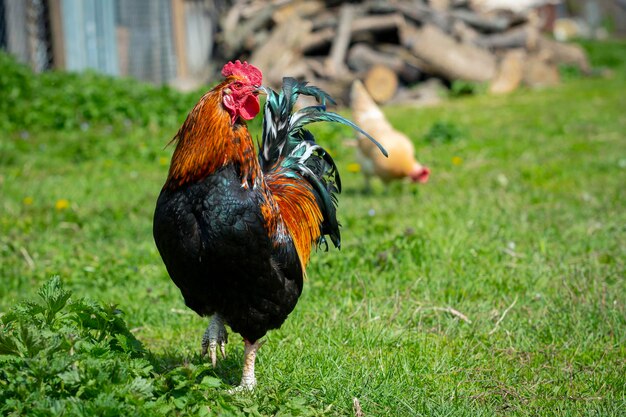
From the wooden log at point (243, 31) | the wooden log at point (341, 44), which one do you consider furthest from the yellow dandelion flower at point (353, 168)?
the wooden log at point (243, 31)

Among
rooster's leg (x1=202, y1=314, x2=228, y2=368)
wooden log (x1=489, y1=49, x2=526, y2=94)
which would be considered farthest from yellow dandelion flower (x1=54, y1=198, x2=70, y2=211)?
wooden log (x1=489, y1=49, x2=526, y2=94)

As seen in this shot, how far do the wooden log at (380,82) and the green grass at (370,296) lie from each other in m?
4.63

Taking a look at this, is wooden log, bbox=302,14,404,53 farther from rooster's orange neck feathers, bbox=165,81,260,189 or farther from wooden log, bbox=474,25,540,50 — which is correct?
rooster's orange neck feathers, bbox=165,81,260,189

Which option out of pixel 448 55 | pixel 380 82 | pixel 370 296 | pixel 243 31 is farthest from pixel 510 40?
pixel 370 296

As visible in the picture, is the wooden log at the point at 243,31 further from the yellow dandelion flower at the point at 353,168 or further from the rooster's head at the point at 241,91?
the rooster's head at the point at 241,91

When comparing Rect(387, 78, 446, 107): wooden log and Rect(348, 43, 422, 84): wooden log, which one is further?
Rect(348, 43, 422, 84): wooden log

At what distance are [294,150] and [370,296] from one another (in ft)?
3.81

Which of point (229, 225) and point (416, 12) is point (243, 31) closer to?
point (416, 12)

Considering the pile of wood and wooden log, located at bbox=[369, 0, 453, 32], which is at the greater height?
wooden log, located at bbox=[369, 0, 453, 32]

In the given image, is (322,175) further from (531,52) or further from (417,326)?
(531,52)

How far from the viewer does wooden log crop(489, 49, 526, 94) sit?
48.0ft

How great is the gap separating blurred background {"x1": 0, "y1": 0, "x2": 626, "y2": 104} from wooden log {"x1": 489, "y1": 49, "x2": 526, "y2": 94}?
23mm

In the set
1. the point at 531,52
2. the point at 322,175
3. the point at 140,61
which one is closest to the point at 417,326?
the point at 322,175

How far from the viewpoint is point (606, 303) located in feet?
13.9
